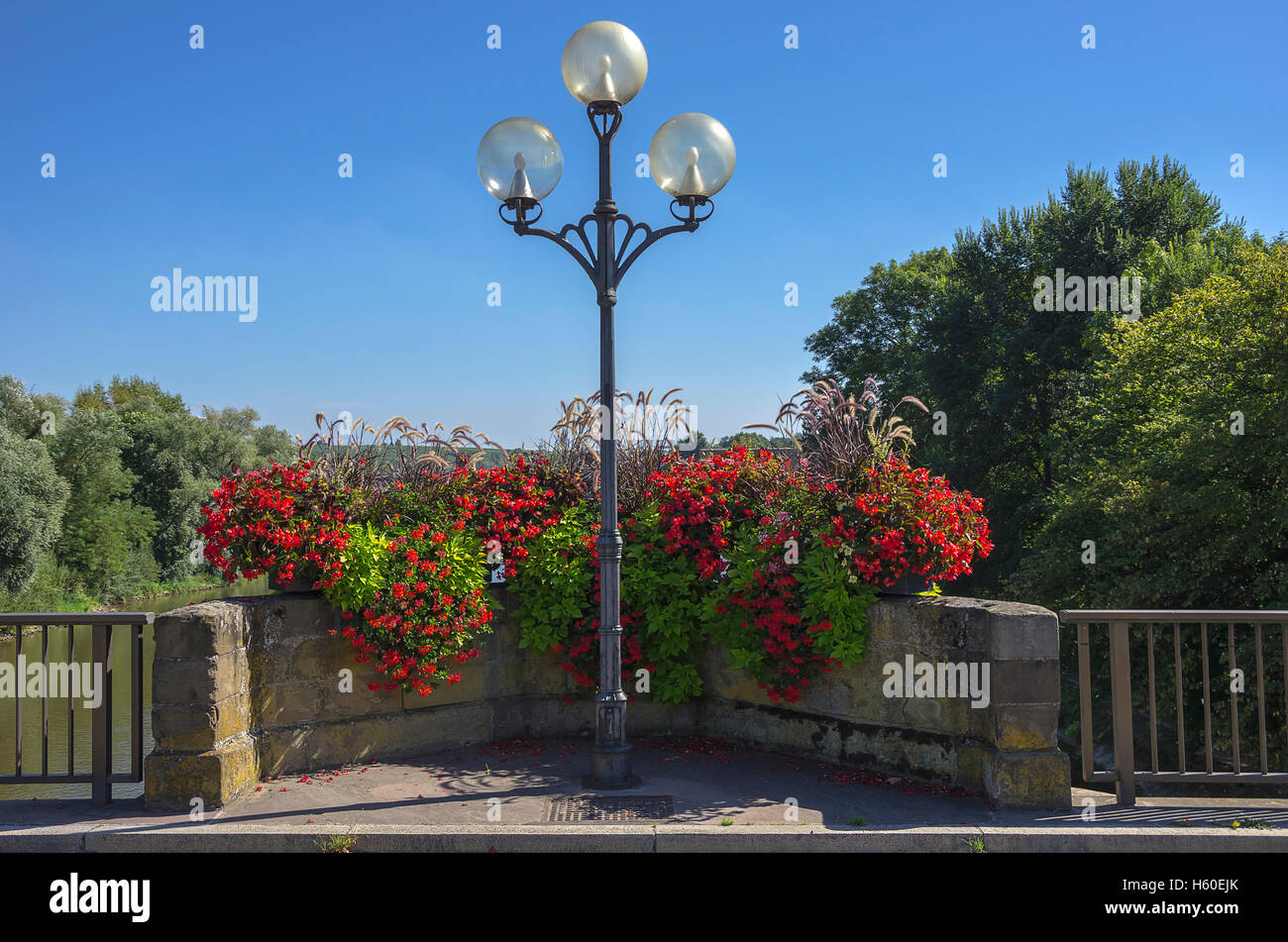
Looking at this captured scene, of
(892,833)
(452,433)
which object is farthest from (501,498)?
(892,833)

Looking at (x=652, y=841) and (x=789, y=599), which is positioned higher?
(x=789, y=599)

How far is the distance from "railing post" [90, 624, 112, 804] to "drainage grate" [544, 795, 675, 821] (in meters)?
2.58

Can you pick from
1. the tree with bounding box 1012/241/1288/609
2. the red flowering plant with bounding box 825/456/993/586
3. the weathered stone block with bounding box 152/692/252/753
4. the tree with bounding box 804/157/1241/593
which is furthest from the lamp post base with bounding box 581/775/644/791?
the tree with bounding box 804/157/1241/593

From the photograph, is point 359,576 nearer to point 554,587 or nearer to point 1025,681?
point 554,587

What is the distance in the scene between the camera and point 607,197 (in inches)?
241

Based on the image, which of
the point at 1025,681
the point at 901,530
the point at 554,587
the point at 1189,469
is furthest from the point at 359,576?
the point at 1189,469

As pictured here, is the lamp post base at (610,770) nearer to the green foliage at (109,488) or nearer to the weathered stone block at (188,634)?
the weathered stone block at (188,634)

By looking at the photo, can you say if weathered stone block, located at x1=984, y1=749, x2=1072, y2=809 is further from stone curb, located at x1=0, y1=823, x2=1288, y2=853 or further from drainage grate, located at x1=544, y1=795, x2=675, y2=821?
drainage grate, located at x1=544, y1=795, x2=675, y2=821

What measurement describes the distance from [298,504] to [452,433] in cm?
170

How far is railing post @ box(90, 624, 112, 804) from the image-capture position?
5473mm

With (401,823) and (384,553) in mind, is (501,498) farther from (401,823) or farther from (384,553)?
(401,823)

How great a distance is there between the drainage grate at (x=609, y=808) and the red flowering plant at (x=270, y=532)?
2.09 m

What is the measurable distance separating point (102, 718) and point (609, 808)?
9.96ft

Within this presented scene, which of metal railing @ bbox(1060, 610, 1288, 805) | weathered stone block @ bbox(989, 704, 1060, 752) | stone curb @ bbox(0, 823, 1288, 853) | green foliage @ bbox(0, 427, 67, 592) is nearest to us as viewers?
stone curb @ bbox(0, 823, 1288, 853)
